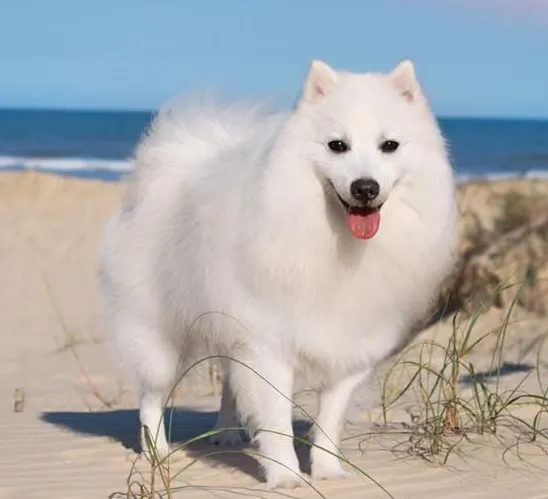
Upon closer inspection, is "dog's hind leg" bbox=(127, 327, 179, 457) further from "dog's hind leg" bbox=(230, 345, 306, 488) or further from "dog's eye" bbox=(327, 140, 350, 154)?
"dog's eye" bbox=(327, 140, 350, 154)

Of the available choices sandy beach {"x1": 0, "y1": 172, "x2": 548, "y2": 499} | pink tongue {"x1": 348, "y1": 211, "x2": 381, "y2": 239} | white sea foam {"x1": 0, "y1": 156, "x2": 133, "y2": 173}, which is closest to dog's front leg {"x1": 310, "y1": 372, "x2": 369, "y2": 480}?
sandy beach {"x1": 0, "y1": 172, "x2": 548, "y2": 499}

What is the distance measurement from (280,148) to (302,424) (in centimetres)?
203

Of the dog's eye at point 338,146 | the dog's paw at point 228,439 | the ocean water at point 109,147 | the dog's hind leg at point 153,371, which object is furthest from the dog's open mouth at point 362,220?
the ocean water at point 109,147

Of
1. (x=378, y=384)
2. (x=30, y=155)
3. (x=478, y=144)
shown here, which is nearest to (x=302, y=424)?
(x=378, y=384)

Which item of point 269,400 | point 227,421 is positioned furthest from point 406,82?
point 227,421

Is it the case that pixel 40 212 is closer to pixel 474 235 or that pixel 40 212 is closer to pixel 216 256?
pixel 474 235

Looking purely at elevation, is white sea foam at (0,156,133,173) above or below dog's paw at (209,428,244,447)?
above

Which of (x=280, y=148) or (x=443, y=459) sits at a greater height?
(x=280, y=148)

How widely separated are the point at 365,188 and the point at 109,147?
3538 centimetres

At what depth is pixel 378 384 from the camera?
18.9ft

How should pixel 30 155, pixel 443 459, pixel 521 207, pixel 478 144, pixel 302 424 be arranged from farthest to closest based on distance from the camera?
pixel 478 144, pixel 30 155, pixel 521 207, pixel 302 424, pixel 443 459

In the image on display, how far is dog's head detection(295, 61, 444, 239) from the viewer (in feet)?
12.5

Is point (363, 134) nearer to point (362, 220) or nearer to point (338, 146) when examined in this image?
point (338, 146)

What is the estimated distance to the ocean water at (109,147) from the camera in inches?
1156
